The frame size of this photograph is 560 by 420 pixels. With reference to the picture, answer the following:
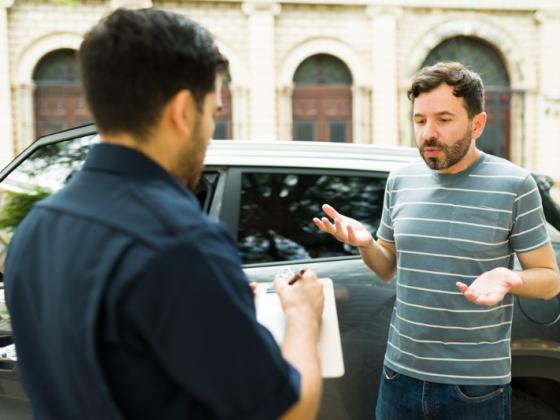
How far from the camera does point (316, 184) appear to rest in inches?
99.5

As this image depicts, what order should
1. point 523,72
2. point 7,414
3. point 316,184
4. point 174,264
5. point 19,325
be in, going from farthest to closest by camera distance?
point 523,72
point 316,184
point 7,414
point 19,325
point 174,264

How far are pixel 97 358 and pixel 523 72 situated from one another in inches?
611

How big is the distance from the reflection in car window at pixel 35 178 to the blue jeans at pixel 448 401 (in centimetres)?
168

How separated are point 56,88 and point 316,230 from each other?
12.6 metres

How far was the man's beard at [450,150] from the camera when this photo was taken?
1.87 meters

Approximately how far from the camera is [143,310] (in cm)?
85

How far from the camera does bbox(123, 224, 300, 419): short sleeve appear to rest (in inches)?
33.4

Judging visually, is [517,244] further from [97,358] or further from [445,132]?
[97,358]

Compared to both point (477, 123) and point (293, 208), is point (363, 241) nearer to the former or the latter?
point (477, 123)

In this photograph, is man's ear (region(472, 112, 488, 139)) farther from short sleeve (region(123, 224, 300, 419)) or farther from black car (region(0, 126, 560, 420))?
short sleeve (region(123, 224, 300, 419))

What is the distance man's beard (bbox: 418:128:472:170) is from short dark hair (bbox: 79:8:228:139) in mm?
1055

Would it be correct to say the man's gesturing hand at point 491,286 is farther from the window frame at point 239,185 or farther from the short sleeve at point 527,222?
the window frame at point 239,185

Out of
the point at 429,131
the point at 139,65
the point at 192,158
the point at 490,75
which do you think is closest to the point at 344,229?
the point at 429,131

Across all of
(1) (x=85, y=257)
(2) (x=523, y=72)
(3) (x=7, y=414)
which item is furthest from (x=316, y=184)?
(2) (x=523, y=72)
